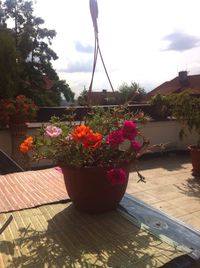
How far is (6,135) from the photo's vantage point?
178 inches

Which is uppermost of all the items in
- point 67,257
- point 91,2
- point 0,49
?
point 0,49

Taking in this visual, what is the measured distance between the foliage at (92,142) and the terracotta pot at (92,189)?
4 cm

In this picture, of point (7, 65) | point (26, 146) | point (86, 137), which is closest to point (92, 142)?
point (86, 137)

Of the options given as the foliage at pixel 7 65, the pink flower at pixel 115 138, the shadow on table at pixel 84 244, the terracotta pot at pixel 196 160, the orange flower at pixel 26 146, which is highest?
the foliage at pixel 7 65

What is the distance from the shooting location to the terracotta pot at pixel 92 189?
116 cm

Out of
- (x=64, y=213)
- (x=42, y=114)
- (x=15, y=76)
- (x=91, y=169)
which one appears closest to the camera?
(x=91, y=169)

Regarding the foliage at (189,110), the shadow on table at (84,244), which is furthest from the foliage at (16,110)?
the shadow on table at (84,244)

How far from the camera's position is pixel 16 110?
4172 mm

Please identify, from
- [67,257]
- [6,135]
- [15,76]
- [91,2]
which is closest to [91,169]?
[67,257]

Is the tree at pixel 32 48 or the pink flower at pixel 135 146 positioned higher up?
the tree at pixel 32 48

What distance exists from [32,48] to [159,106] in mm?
10270

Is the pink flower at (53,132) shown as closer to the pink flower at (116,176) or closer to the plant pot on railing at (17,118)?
the pink flower at (116,176)

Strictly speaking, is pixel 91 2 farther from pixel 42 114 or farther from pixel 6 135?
pixel 42 114

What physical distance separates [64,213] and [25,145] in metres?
0.31
